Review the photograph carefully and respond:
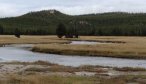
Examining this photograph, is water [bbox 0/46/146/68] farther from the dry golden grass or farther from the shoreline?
the dry golden grass

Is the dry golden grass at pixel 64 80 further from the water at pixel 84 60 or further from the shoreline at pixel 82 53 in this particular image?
the shoreline at pixel 82 53

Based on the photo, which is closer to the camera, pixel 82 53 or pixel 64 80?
pixel 64 80

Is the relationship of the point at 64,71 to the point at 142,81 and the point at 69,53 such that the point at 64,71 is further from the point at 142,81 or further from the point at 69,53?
the point at 69,53

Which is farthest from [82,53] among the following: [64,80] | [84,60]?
[64,80]

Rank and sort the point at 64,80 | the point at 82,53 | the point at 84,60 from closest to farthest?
the point at 64,80, the point at 84,60, the point at 82,53

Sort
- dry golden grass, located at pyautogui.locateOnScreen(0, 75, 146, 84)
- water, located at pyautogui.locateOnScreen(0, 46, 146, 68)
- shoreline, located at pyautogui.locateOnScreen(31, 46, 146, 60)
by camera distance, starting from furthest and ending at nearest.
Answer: shoreline, located at pyautogui.locateOnScreen(31, 46, 146, 60) → water, located at pyautogui.locateOnScreen(0, 46, 146, 68) → dry golden grass, located at pyautogui.locateOnScreen(0, 75, 146, 84)

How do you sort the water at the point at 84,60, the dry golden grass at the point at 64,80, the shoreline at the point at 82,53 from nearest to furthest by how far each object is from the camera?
1. the dry golden grass at the point at 64,80
2. the water at the point at 84,60
3. the shoreline at the point at 82,53

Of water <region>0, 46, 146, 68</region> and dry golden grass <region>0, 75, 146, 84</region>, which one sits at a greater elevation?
dry golden grass <region>0, 75, 146, 84</region>

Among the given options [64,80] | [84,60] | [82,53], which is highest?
[64,80]

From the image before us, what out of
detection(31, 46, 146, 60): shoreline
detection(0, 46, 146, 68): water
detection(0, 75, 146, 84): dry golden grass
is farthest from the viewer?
detection(31, 46, 146, 60): shoreline

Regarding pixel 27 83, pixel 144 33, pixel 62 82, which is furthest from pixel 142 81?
pixel 144 33

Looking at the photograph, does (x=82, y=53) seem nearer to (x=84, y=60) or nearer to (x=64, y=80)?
(x=84, y=60)

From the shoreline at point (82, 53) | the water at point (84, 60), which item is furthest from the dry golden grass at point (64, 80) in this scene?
the shoreline at point (82, 53)

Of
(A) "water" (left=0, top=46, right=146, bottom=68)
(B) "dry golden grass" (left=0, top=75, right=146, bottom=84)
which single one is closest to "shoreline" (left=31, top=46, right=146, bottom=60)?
(A) "water" (left=0, top=46, right=146, bottom=68)
